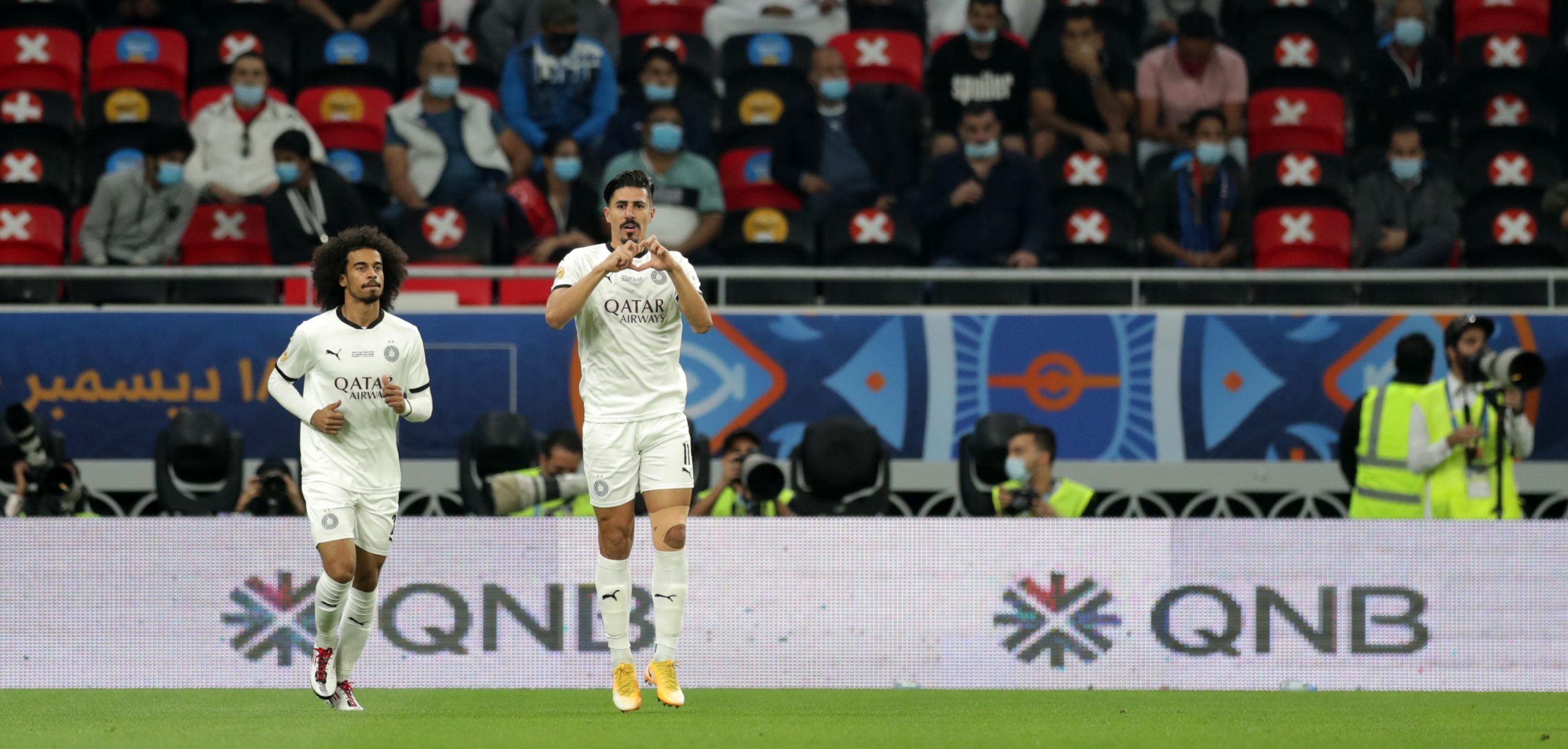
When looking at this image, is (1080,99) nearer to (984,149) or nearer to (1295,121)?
(984,149)

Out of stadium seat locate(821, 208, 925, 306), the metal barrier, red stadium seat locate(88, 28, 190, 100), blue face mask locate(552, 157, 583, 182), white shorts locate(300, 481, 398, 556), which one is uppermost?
red stadium seat locate(88, 28, 190, 100)

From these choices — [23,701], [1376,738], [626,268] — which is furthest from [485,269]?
[1376,738]

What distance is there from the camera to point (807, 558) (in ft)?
32.2

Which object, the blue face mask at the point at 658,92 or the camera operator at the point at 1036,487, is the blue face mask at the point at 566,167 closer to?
the blue face mask at the point at 658,92

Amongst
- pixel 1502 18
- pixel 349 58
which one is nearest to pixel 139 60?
pixel 349 58

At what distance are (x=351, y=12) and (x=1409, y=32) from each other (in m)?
8.12

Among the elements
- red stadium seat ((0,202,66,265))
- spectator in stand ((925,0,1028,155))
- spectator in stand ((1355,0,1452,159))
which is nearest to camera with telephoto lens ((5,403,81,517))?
red stadium seat ((0,202,66,265))

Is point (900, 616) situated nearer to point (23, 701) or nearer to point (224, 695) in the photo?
point (224, 695)

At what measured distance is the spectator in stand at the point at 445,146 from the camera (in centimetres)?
1373

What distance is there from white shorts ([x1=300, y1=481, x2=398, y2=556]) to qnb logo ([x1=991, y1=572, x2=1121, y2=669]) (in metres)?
3.27

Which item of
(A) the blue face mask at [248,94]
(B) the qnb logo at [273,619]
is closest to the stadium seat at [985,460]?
(B) the qnb logo at [273,619]

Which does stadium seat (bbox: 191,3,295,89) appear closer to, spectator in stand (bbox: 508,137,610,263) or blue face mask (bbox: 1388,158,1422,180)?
spectator in stand (bbox: 508,137,610,263)

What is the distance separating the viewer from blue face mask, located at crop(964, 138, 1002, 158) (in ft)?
44.1

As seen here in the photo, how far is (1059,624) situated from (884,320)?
3437 millimetres
